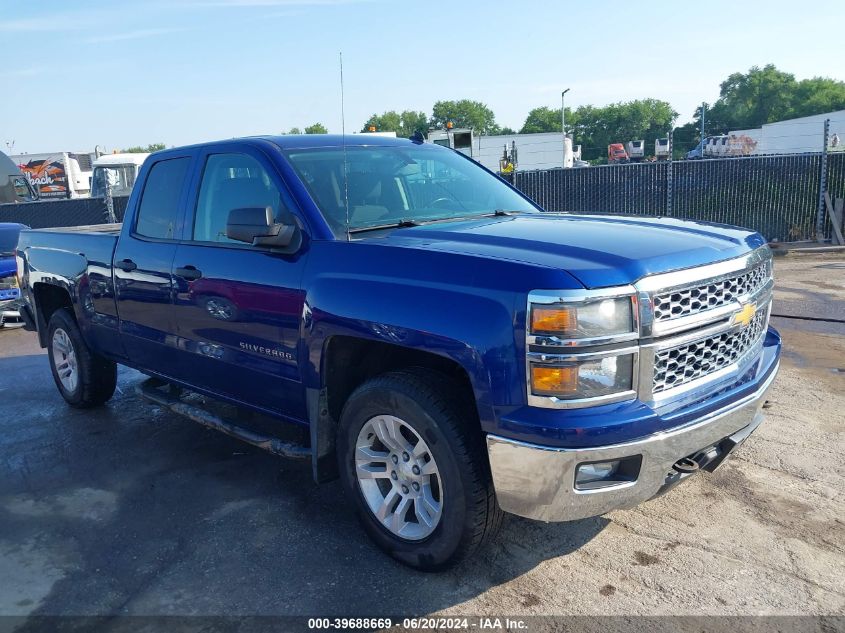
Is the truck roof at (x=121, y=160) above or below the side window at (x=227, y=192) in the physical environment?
above

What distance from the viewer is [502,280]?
9.08 feet

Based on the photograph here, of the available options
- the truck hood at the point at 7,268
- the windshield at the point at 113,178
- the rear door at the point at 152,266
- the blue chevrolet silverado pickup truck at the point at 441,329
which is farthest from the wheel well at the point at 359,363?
the windshield at the point at 113,178

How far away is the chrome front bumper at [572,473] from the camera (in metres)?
2.70

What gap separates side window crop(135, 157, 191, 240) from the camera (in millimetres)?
4547

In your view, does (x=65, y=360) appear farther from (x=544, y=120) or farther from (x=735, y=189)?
(x=544, y=120)

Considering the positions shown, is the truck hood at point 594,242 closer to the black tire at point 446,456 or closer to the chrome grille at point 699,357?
the chrome grille at point 699,357

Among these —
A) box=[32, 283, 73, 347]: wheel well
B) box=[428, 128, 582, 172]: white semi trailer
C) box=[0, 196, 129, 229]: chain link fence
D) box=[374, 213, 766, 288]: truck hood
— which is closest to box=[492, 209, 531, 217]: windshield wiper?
box=[374, 213, 766, 288]: truck hood

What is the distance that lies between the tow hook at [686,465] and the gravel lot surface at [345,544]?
0.53 meters

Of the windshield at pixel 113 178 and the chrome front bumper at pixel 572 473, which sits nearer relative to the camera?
the chrome front bumper at pixel 572 473

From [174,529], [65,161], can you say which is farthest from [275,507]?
[65,161]

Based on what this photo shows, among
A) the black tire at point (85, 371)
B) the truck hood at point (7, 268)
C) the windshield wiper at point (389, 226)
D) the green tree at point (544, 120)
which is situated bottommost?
the black tire at point (85, 371)

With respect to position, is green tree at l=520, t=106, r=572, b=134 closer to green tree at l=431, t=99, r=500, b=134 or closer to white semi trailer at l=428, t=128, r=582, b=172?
green tree at l=431, t=99, r=500, b=134

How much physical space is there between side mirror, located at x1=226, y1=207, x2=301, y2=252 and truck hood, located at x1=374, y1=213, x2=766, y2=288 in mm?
481

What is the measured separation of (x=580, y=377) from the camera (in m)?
2.69
